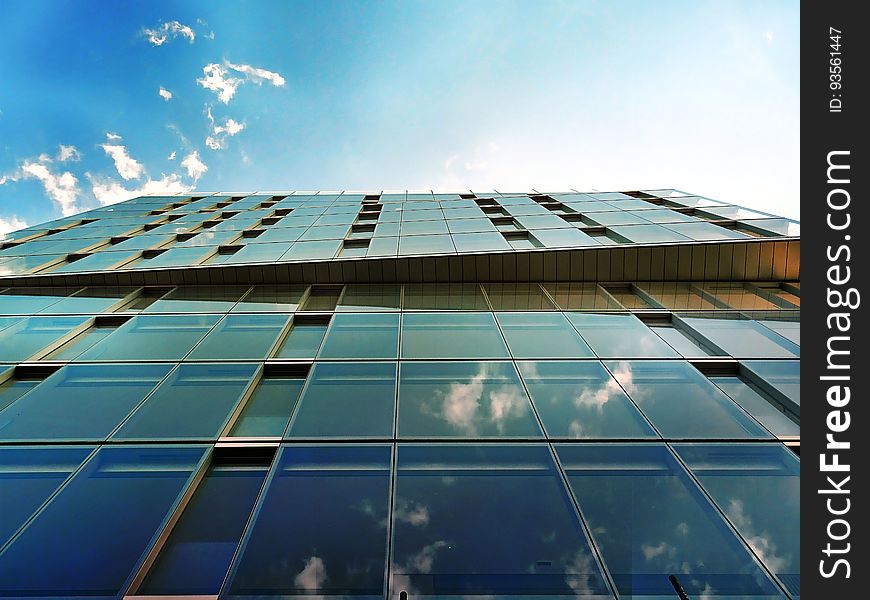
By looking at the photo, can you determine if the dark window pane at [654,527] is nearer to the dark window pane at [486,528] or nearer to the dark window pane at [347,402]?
the dark window pane at [486,528]

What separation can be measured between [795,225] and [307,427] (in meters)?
15.6

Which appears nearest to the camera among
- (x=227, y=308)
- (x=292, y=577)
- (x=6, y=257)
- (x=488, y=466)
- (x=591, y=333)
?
(x=292, y=577)

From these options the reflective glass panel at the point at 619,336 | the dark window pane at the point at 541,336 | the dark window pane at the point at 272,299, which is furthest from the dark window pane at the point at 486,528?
the dark window pane at the point at 272,299

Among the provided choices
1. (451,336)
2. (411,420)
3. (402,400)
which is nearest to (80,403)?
(402,400)

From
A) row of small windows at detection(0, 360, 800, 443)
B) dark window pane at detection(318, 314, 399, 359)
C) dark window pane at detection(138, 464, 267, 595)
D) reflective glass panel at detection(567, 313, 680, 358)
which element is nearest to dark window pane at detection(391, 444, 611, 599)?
row of small windows at detection(0, 360, 800, 443)

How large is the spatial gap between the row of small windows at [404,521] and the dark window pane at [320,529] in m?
0.02

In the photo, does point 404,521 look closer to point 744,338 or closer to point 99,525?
point 99,525

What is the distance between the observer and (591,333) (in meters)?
9.18

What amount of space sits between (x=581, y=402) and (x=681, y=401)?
67.5 inches

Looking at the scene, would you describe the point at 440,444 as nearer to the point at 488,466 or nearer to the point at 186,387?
the point at 488,466

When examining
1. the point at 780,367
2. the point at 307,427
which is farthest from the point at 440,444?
the point at 780,367

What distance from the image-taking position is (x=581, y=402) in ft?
22.8

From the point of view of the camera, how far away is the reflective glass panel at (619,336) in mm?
8414

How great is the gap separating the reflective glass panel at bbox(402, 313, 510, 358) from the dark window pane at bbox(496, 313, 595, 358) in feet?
0.89
